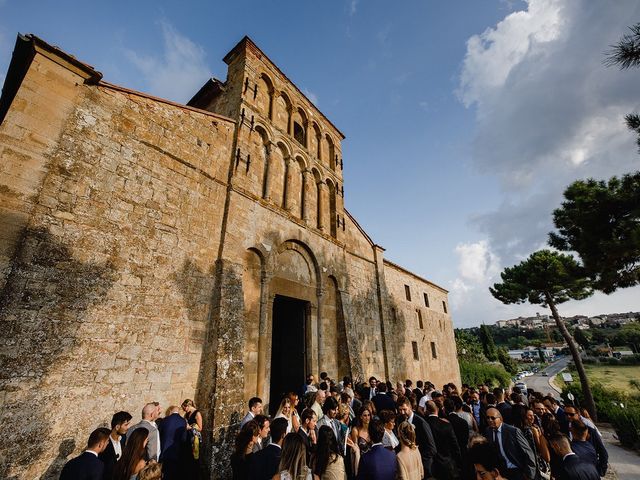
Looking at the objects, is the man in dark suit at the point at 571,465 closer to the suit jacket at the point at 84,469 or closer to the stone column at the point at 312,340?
the suit jacket at the point at 84,469

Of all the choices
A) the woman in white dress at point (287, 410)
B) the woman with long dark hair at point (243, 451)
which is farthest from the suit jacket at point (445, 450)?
the woman with long dark hair at point (243, 451)

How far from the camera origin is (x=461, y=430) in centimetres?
545

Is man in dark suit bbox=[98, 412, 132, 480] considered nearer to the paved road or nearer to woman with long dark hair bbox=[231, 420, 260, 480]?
woman with long dark hair bbox=[231, 420, 260, 480]

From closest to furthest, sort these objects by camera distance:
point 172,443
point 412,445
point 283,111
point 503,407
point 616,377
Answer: point 412,445, point 172,443, point 503,407, point 283,111, point 616,377

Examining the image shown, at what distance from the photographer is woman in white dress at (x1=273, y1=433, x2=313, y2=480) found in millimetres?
2944

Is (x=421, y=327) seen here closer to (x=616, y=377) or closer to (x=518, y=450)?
(x=518, y=450)

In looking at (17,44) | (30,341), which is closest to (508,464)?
(30,341)

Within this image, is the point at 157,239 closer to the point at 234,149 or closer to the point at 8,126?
the point at 8,126

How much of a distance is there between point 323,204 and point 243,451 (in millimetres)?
10234

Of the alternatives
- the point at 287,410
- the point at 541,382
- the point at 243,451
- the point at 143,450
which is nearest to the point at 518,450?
the point at 287,410

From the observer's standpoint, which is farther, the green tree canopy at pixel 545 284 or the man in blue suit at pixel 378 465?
the green tree canopy at pixel 545 284

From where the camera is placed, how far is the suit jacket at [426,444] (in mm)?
4559

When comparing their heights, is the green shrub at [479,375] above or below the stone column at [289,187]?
below

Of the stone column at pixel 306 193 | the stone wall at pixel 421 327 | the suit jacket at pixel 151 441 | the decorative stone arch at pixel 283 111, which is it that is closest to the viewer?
the suit jacket at pixel 151 441
